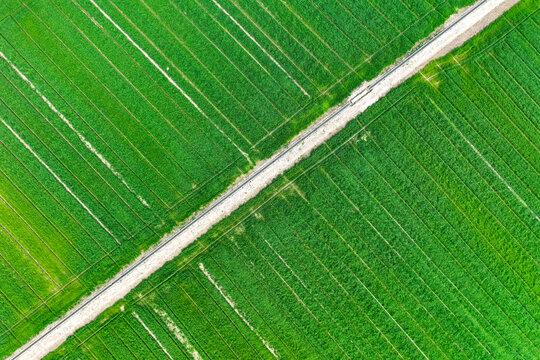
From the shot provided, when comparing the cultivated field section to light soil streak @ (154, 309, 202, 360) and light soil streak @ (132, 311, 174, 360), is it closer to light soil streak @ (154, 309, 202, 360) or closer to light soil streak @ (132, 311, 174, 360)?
light soil streak @ (132, 311, 174, 360)

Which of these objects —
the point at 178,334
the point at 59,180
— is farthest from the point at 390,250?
the point at 59,180

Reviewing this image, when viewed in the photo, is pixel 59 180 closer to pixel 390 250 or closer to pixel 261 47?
pixel 261 47

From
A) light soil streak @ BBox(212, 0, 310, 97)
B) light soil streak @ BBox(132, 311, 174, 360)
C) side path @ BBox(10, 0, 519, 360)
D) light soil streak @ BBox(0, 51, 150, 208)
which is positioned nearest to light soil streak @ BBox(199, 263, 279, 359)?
side path @ BBox(10, 0, 519, 360)

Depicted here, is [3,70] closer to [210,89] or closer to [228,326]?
[210,89]

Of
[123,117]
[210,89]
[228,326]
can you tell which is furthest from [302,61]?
[228,326]

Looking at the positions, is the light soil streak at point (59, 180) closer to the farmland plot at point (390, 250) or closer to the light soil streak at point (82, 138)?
the light soil streak at point (82, 138)

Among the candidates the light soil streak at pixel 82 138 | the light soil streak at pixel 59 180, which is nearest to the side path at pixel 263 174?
the light soil streak at pixel 59 180
